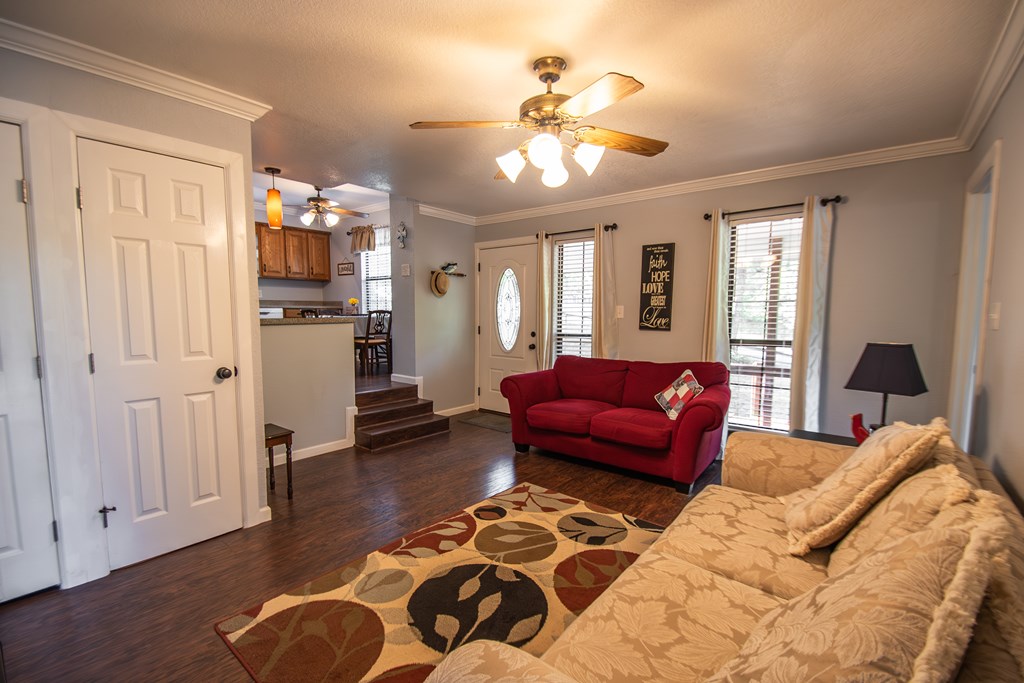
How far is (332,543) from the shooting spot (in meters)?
2.46

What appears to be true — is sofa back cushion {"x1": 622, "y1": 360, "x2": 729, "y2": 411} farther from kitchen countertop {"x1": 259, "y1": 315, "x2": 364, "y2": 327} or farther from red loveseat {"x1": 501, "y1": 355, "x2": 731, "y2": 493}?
kitchen countertop {"x1": 259, "y1": 315, "x2": 364, "y2": 327}

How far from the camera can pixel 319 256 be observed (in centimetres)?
754

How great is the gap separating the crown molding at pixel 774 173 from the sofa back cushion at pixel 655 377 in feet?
5.52

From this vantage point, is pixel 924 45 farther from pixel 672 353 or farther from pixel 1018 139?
pixel 672 353

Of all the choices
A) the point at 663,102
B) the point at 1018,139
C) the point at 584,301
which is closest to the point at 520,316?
the point at 584,301

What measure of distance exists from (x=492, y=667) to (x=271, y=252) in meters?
7.52

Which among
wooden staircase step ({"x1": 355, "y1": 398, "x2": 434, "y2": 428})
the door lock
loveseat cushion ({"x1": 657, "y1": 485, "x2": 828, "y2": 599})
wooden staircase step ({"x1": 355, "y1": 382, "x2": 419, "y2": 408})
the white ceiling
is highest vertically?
the white ceiling

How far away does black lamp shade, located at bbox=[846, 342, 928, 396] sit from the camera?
2529 millimetres

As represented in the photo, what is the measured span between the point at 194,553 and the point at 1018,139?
14.7 feet

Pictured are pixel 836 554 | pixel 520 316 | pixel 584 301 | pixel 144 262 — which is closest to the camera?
pixel 836 554

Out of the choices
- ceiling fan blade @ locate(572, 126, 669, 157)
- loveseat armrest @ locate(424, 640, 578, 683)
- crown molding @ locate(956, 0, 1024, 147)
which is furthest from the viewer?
ceiling fan blade @ locate(572, 126, 669, 157)

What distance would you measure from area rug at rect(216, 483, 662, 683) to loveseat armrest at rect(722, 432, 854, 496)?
2.23 ft

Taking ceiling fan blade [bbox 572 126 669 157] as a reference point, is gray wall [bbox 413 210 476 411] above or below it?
below

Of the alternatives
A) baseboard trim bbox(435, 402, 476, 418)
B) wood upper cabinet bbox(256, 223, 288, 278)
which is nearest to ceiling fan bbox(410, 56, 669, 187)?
baseboard trim bbox(435, 402, 476, 418)
